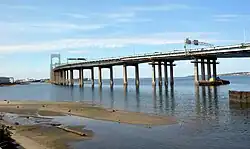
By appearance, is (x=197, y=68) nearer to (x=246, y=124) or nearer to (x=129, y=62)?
(x=129, y=62)

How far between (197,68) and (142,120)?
105m

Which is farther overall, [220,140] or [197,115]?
[197,115]

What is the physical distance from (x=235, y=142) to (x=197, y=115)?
20376 mm

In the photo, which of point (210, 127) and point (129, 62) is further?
point (129, 62)

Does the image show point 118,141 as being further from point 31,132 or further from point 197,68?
point 197,68

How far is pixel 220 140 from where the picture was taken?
32.1 m

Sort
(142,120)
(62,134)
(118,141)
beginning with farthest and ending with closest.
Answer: (142,120)
(62,134)
(118,141)

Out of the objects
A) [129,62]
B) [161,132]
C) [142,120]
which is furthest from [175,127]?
[129,62]

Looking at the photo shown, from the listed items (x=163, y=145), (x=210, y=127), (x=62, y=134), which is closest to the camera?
(x=163, y=145)

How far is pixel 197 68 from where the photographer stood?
485 feet

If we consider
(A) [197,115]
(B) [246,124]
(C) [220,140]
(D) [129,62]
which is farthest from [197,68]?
(C) [220,140]

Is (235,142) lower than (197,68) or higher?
lower

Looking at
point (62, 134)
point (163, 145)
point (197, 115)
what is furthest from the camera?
point (197, 115)

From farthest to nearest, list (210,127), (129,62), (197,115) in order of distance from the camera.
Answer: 1. (129,62)
2. (197,115)
3. (210,127)
